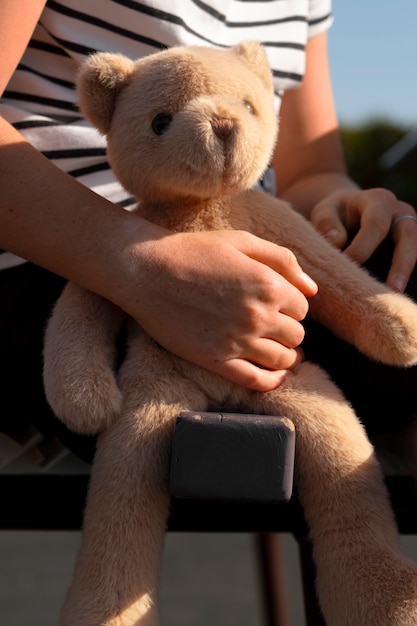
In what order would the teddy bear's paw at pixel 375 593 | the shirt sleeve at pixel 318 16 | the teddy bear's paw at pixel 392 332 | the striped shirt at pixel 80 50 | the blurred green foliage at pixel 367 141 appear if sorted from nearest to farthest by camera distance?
1. the teddy bear's paw at pixel 375 593
2. the teddy bear's paw at pixel 392 332
3. the striped shirt at pixel 80 50
4. the shirt sleeve at pixel 318 16
5. the blurred green foliage at pixel 367 141

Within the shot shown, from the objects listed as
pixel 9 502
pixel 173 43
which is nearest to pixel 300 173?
pixel 173 43

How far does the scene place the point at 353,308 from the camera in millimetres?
780

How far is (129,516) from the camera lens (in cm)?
70

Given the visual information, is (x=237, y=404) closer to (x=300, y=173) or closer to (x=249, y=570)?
(x=300, y=173)

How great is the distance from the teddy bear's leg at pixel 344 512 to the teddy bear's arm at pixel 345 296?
0.20ft

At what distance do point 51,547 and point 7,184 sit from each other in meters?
1.70

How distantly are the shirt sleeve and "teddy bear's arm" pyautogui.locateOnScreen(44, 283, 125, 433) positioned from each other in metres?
0.66

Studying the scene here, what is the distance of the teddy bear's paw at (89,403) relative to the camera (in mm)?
711

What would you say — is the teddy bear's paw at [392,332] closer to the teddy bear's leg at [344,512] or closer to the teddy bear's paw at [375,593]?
the teddy bear's leg at [344,512]

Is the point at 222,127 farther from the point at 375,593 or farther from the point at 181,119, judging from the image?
the point at 375,593

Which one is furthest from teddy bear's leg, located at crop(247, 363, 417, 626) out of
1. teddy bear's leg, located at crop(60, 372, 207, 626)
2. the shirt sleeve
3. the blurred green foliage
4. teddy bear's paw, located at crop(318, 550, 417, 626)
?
the blurred green foliage

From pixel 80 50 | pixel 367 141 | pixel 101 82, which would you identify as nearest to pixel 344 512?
pixel 101 82

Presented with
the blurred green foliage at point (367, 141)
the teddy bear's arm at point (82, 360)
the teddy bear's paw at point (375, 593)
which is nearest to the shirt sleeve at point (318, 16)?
the teddy bear's arm at point (82, 360)

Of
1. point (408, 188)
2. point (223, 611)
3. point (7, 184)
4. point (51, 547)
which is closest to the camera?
point (7, 184)
